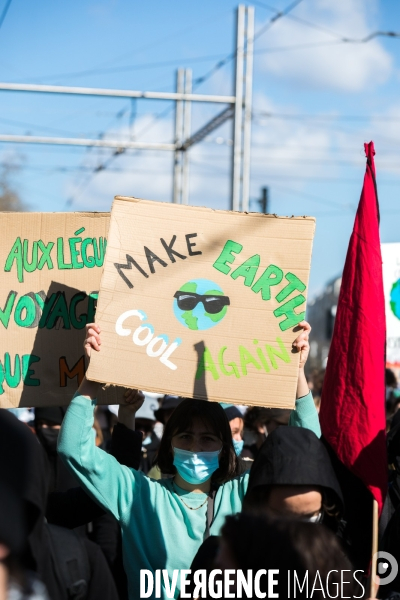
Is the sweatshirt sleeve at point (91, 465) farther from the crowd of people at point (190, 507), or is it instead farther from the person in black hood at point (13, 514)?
the person in black hood at point (13, 514)

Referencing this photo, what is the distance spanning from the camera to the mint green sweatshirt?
9.61 ft

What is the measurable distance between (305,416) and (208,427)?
40 cm

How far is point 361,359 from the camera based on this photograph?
3186mm

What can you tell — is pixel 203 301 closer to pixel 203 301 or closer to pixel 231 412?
pixel 203 301

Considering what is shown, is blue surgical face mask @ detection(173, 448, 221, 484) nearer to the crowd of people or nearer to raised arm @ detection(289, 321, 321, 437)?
the crowd of people

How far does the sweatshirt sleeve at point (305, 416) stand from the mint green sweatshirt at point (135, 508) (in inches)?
A: 16.9

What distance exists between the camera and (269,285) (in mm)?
3213

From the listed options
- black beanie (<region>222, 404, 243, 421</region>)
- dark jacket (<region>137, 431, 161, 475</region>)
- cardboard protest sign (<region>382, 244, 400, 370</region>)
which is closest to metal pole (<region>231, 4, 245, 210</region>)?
cardboard protest sign (<region>382, 244, 400, 370</region>)

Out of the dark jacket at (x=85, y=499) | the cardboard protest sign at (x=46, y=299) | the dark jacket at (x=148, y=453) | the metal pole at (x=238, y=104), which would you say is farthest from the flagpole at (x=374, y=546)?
the metal pole at (x=238, y=104)

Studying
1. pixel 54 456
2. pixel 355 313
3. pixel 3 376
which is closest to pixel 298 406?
pixel 355 313

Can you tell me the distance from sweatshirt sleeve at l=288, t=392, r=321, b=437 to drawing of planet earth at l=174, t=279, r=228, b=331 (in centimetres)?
45

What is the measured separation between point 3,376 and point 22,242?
620 mm

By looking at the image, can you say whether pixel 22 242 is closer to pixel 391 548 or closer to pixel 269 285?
pixel 269 285

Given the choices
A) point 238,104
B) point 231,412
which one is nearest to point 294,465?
point 231,412
